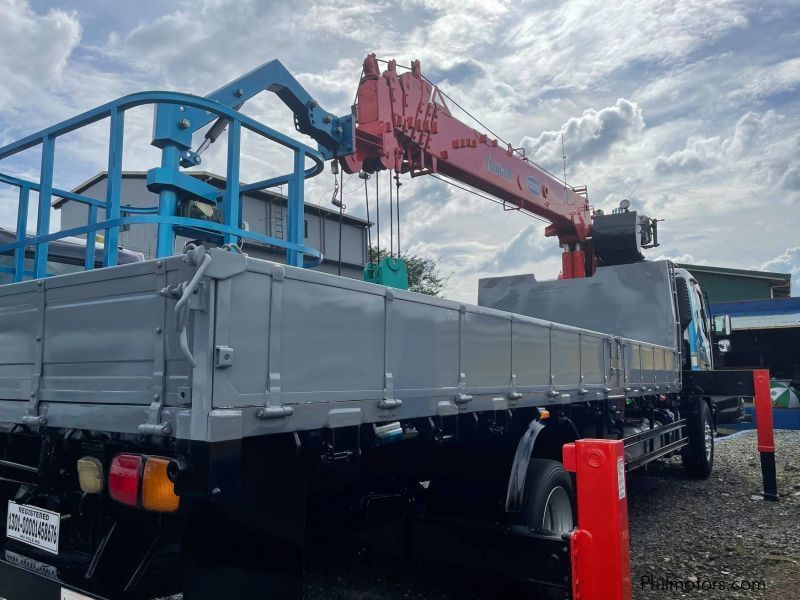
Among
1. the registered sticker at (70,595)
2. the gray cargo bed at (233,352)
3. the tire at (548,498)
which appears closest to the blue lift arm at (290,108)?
the gray cargo bed at (233,352)

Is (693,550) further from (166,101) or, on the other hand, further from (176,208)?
(166,101)

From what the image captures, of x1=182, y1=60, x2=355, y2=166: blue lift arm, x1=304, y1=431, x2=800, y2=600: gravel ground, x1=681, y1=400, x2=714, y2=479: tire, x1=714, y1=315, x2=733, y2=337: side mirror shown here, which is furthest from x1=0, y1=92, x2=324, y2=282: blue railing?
x1=714, y1=315, x2=733, y2=337: side mirror

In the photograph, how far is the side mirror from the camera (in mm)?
9711

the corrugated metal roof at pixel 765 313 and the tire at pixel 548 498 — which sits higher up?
the corrugated metal roof at pixel 765 313

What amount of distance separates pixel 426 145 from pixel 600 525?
15.9 ft

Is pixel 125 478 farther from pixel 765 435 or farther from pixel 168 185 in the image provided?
pixel 765 435

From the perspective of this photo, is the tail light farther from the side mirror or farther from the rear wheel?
the side mirror

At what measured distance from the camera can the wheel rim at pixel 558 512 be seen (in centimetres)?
415

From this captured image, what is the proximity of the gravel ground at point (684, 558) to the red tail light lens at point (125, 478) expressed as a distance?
239 cm

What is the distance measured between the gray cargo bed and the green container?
1805mm

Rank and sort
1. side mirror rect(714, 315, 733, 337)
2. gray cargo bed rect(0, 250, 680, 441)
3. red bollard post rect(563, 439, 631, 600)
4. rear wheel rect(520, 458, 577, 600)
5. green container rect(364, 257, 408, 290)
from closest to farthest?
1. gray cargo bed rect(0, 250, 680, 441)
2. red bollard post rect(563, 439, 631, 600)
3. rear wheel rect(520, 458, 577, 600)
4. green container rect(364, 257, 408, 290)
5. side mirror rect(714, 315, 733, 337)

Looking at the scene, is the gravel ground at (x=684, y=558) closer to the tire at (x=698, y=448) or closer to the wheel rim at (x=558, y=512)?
the tire at (x=698, y=448)

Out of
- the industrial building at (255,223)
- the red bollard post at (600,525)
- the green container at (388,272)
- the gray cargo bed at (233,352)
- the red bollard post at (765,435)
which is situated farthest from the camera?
the industrial building at (255,223)

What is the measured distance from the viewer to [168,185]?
377 centimetres
